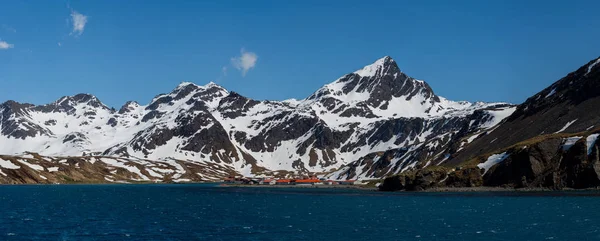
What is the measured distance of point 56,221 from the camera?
A: 86500mm

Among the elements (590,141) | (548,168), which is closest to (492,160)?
(548,168)

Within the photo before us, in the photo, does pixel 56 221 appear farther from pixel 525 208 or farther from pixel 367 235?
pixel 525 208

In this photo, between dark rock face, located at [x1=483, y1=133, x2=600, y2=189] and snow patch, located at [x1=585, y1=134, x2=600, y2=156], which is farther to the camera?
snow patch, located at [x1=585, y1=134, x2=600, y2=156]

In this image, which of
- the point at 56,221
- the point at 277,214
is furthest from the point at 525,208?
the point at 56,221

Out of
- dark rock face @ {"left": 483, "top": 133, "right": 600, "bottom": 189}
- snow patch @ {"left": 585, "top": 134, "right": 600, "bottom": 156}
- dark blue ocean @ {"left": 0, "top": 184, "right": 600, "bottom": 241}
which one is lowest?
dark blue ocean @ {"left": 0, "top": 184, "right": 600, "bottom": 241}

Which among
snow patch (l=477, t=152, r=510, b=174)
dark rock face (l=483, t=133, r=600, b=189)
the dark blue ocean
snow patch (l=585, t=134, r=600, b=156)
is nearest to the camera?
the dark blue ocean

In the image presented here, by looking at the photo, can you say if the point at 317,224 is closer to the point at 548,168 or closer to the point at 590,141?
the point at 548,168

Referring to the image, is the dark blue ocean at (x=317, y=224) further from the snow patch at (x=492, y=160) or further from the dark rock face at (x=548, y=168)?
the snow patch at (x=492, y=160)

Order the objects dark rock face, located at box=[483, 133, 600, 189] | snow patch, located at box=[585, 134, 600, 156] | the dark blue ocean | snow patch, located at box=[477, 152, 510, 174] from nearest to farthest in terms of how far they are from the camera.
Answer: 1. the dark blue ocean
2. dark rock face, located at box=[483, 133, 600, 189]
3. snow patch, located at box=[585, 134, 600, 156]
4. snow patch, located at box=[477, 152, 510, 174]

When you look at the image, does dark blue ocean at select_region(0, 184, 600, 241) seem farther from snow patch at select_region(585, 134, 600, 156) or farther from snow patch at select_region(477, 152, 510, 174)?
snow patch at select_region(477, 152, 510, 174)

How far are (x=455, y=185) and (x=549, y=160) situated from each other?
31.2m

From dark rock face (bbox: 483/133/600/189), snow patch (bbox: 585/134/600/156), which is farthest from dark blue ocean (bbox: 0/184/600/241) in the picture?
snow patch (bbox: 585/134/600/156)

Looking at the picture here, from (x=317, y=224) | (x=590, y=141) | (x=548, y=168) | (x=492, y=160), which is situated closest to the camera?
(x=317, y=224)

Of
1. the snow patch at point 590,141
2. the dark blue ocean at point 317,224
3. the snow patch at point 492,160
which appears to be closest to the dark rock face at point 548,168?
the snow patch at point 590,141
